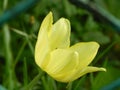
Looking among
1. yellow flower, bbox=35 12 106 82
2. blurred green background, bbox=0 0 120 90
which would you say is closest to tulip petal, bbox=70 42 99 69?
yellow flower, bbox=35 12 106 82

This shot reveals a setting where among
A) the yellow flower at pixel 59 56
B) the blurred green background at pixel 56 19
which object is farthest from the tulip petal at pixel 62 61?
the blurred green background at pixel 56 19

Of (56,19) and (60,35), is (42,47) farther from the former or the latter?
(56,19)

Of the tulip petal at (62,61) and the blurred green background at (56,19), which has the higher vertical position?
the tulip petal at (62,61)

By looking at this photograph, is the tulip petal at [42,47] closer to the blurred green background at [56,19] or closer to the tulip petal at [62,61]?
the tulip petal at [62,61]

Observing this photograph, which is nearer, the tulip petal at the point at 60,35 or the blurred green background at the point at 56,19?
the tulip petal at the point at 60,35

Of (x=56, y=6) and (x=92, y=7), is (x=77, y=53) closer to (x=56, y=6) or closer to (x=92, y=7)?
(x=92, y=7)

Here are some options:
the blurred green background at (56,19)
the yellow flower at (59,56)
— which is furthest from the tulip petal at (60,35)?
the blurred green background at (56,19)

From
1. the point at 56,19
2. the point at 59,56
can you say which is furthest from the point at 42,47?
the point at 56,19
